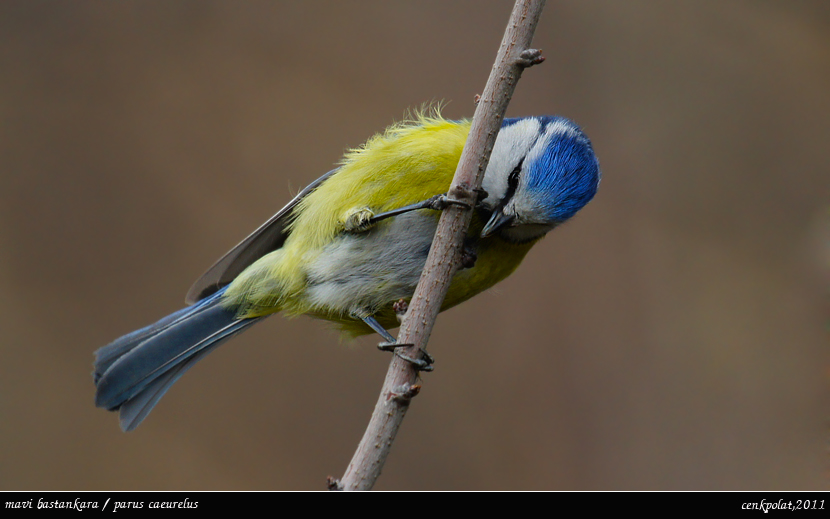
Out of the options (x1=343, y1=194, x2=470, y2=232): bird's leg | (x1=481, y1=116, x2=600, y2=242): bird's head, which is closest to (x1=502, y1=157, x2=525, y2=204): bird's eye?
(x1=481, y1=116, x2=600, y2=242): bird's head

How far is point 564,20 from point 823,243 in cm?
242

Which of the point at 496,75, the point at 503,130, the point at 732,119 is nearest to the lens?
the point at 496,75

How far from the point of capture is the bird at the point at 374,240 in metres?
1.62

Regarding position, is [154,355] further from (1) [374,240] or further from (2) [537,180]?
(2) [537,180]

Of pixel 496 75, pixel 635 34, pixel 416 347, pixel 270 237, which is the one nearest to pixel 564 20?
pixel 635 34

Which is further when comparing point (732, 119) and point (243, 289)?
point (732, 119)

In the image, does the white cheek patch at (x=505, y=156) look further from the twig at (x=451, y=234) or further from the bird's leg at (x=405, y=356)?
the bird's leg at (x=405, y=356)

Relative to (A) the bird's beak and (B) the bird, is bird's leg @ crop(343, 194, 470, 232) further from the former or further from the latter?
(A) the bird's beak

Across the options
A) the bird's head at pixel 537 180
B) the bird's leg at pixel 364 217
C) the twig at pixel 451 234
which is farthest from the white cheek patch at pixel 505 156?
the twig at pixel 451 234

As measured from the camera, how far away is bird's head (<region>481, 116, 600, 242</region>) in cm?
157

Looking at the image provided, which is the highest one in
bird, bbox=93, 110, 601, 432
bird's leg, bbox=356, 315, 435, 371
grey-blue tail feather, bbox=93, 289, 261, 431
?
bird, bbox=93, 110, 601, 432

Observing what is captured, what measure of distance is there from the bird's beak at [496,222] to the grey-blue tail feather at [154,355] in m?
0.90

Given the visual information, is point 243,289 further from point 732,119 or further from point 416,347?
point 732,119
